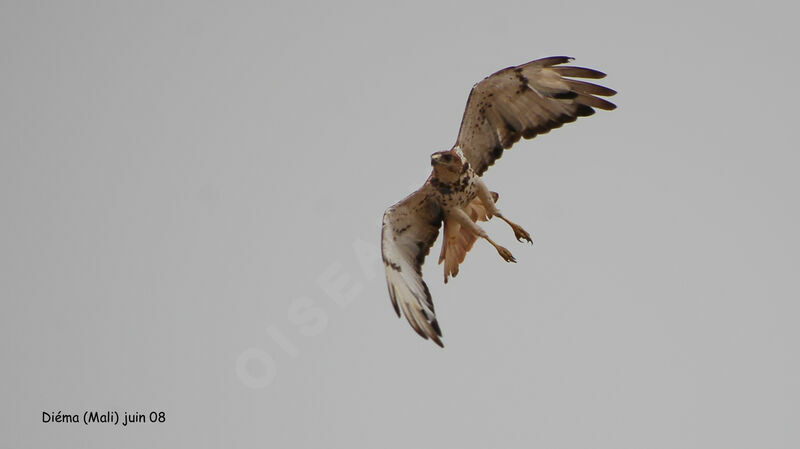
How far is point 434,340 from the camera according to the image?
11.3 metres

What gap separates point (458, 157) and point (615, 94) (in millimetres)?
2079

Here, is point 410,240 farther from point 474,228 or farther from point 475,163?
point 475,163

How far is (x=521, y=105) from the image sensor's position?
13.1m

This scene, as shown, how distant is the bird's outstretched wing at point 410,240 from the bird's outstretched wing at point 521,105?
2.81 ft

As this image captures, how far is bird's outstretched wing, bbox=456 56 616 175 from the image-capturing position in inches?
509

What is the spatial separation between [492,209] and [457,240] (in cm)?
62

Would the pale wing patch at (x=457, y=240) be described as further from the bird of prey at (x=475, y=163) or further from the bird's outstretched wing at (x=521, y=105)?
the bird's outstretched wing at (x=521, y=105)

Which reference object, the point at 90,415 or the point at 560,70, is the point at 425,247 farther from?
the point at 90,415

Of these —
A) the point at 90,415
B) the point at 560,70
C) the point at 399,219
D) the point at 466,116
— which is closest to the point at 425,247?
the point at 399,219

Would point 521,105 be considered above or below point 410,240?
above

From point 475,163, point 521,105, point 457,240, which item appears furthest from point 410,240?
point 521,105

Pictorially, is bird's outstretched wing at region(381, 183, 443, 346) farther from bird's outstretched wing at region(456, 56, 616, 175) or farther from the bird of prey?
bird's outstretched wing at region(456, 56, 616, 175)

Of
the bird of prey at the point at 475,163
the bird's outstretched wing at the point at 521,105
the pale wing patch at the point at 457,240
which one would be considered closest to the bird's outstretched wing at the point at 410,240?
the bird of prey at the point at 475,163

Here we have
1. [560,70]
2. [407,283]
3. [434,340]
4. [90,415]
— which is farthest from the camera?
[90,415]
